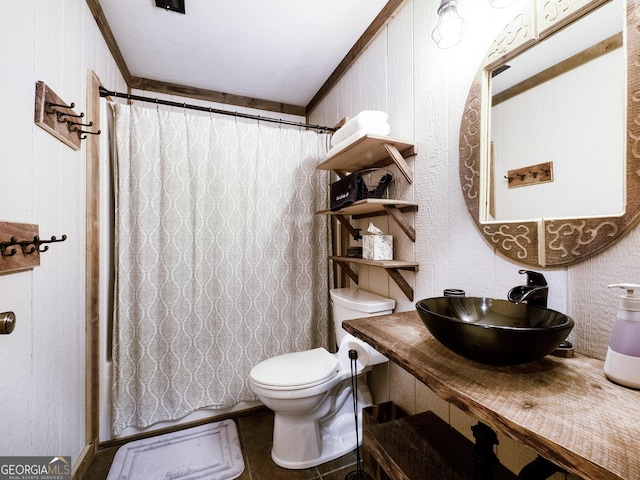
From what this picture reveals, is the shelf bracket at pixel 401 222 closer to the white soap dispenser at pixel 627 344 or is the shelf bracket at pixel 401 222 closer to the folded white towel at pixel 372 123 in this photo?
the folded white towel at pixel 372 123

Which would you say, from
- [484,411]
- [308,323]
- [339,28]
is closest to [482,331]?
[484,411]

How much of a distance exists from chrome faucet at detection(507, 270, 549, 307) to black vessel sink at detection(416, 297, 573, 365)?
0.03 meters

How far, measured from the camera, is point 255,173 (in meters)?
1.94

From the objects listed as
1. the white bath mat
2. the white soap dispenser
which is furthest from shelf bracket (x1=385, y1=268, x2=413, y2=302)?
the white bath mat

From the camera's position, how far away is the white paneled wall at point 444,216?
798mm

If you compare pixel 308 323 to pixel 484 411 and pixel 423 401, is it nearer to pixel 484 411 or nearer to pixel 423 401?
pixel 423 401

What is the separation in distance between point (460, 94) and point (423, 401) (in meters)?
1.35

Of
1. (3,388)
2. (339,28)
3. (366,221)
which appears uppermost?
(339,28)

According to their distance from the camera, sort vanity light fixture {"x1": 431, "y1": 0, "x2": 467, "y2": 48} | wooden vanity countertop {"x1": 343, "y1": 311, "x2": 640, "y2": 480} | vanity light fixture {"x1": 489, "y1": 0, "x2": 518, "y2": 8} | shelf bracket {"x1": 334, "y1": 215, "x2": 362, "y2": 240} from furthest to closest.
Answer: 1. shelf bracket {"x1": 334, "y1": 215, "x2": 362, "y2": 240}
2. vanity light fixture {"x1": 431, "y1": 0, "x2": 467, "y2": 48}
3. vanity light fixture {"x1": 489, "y1": 0, "x2": 518, "y2": 8}
4. wooden vanity countertop {"x1": 343, "y1": 311, "x2": 640, "y2": 480}

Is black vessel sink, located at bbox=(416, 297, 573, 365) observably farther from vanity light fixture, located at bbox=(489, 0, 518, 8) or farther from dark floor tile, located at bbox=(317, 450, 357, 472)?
dark floor tile, located at bbox=(317, 450, 357, 472)

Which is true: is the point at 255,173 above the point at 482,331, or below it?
above

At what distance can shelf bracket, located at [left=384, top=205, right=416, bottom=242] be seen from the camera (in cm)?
140

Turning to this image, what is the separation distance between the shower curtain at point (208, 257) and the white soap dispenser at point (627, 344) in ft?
5.26

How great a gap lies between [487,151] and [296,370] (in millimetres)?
1284
